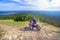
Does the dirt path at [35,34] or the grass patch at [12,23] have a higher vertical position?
the grass patch at [12,23]

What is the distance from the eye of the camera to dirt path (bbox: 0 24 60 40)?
1201 millimetres

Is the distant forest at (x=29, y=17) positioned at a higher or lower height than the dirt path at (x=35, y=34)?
higher

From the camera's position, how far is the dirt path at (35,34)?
120 centimetres

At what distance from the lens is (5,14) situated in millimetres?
1276

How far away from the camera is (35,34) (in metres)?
1.21

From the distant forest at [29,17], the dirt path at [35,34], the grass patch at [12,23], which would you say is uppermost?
the distant forest at [29,17]

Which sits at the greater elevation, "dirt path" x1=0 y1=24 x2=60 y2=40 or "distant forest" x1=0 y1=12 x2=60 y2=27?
"distant forest" x1=0 y1=12 x2=60 y2=27

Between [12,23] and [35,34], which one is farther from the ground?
[12,23]

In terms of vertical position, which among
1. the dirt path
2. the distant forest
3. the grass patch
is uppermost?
the distant forest

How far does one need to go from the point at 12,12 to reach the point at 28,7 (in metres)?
0.20

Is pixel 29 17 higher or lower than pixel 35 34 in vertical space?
higher

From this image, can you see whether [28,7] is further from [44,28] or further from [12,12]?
[44,28]

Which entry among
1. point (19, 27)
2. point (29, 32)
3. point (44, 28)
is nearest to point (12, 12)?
point (19, 27)

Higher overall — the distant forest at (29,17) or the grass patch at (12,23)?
the distant forest at (29,17)
